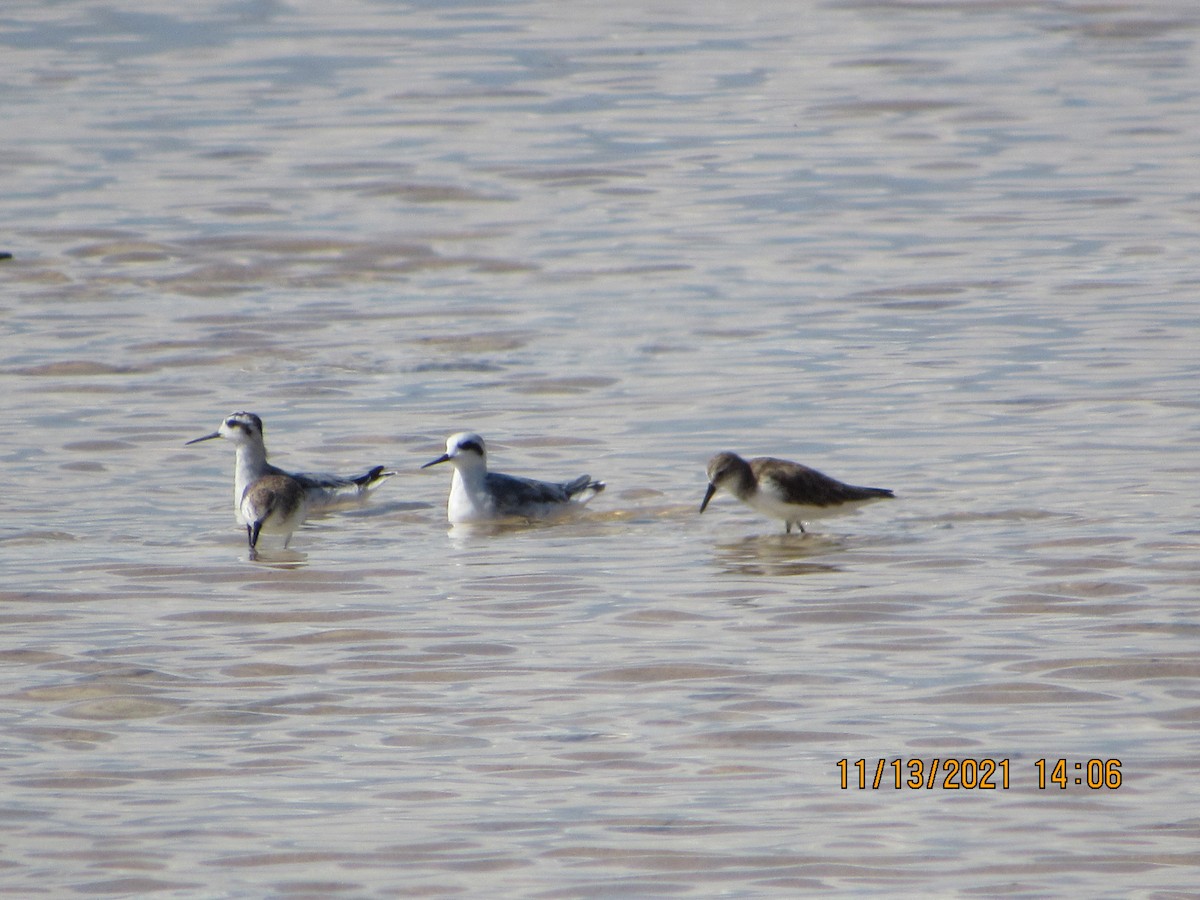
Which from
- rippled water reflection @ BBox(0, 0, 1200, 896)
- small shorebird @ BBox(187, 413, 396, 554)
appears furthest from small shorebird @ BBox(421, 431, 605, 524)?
small shorebird @ BBox(187, 413, 396, 554)

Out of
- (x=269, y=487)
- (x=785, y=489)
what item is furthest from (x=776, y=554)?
(x=269, y=487)

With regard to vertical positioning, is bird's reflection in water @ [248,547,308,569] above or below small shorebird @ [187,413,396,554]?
below

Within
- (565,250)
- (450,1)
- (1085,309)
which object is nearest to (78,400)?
(565,250)

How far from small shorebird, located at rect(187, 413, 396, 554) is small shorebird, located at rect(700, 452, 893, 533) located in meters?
2.10

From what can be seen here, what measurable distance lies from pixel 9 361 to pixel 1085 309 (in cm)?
768

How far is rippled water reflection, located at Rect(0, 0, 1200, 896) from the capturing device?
744 cm

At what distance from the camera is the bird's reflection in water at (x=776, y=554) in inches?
435

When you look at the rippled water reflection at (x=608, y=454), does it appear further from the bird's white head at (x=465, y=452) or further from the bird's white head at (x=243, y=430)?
the bird's white head at (x=243, y=430)
